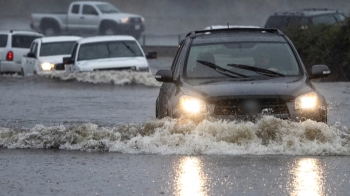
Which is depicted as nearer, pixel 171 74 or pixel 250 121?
pixel 250 121

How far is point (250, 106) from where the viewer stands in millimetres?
12203

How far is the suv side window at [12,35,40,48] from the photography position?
37.6 metres

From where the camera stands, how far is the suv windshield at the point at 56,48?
3250 centimetres

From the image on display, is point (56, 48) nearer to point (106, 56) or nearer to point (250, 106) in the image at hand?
point (106, 56)

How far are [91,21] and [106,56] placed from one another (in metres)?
26.0

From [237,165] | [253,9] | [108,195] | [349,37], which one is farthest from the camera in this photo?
[253,9]

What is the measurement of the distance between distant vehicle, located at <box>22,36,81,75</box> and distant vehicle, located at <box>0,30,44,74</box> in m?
3.05

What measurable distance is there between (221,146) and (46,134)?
277 centimetres

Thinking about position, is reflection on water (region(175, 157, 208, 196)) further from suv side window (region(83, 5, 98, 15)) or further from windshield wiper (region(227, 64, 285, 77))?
suv side window (region(83, 5, 98, 15))

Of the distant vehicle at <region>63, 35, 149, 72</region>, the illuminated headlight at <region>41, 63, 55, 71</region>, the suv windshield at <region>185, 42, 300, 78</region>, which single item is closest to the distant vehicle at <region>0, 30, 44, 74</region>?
the illuminated headlight at <region>41, 63, 55, 71</region>

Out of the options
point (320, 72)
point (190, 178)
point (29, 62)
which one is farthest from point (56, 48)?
point (190, 178)

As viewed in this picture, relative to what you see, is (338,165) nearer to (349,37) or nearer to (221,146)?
(221,146)

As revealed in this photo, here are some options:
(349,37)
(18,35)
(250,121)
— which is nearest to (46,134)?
(250,121)

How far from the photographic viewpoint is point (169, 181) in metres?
10.1
